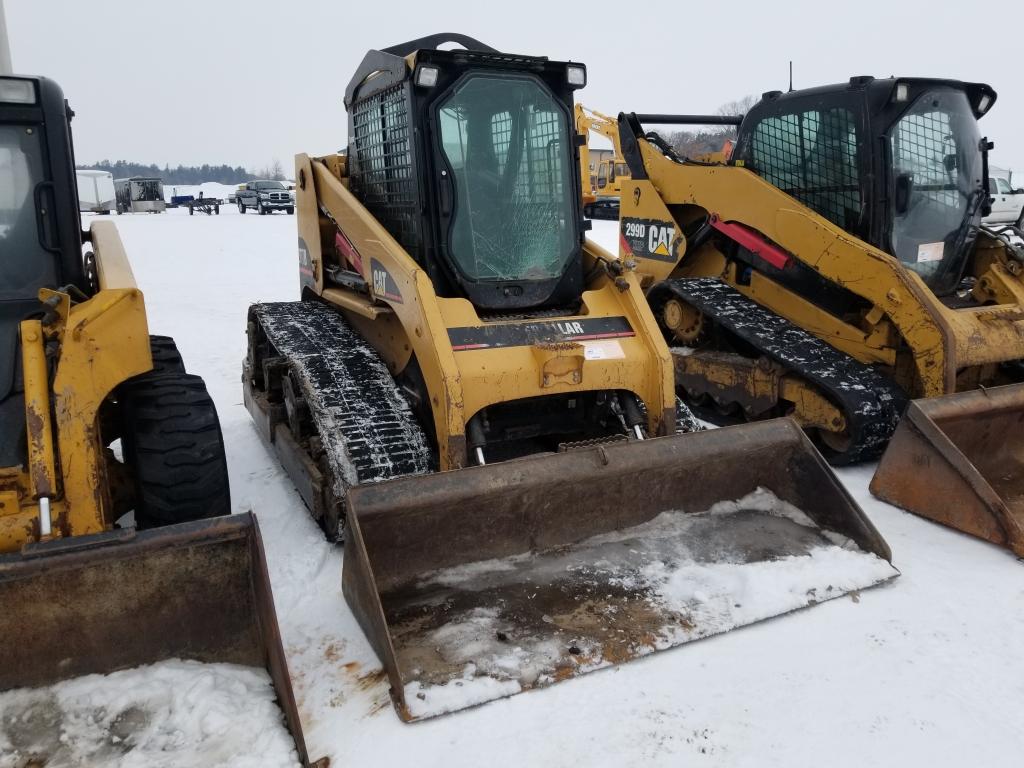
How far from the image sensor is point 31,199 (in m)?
3.25

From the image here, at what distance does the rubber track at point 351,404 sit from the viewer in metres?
3.56

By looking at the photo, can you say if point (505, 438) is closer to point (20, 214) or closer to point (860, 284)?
point (20, 214)

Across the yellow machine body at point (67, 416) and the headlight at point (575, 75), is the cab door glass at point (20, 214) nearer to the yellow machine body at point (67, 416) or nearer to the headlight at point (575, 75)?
the yellow machine body at point (67, 416)

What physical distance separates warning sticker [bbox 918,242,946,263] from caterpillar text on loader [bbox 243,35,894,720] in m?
2.43

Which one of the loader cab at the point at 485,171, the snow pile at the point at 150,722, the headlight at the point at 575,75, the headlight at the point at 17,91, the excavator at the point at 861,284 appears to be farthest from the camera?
the excavator at the point at 861,284

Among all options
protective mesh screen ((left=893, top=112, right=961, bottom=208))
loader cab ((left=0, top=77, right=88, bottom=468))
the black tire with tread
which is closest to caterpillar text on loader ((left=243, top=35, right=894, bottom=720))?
the black tire with tread

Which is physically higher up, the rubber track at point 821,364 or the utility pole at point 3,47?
the utility pole at point 3,47

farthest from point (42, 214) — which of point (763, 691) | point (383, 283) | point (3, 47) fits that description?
point (3, 47)

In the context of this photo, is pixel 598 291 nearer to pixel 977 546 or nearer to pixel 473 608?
pixel 473 608

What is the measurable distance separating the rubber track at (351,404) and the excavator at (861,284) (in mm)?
2464

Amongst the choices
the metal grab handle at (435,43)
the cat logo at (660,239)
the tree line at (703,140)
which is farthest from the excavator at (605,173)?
the metal grab handle at (435,43)

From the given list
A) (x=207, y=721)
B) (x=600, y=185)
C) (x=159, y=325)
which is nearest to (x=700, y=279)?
(x=207, y=721)

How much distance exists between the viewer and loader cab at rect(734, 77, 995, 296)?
5.22 metres

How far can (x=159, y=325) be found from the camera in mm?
9531
